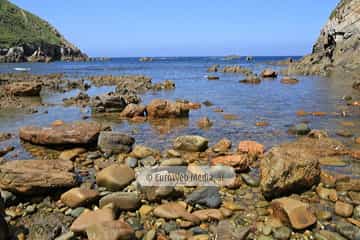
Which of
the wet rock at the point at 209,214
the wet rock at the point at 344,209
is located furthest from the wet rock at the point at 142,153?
the wet rock at the point at 344,209

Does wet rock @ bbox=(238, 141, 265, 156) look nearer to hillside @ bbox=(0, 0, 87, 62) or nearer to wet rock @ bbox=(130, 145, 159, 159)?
wet rock @ bbox=(130, 145, 159, 159)

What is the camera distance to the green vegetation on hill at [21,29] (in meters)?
125

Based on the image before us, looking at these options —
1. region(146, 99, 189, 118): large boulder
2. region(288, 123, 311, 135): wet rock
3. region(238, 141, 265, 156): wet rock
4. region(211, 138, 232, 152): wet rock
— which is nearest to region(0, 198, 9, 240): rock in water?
region(211, 138, 232, 152): wet rock

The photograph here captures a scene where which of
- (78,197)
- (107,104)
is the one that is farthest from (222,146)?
(107,104)

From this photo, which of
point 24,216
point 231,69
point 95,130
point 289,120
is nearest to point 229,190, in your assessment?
point 24,216

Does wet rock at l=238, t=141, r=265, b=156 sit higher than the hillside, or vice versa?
the hillside

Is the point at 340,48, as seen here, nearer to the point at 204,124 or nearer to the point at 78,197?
the point at 204,124

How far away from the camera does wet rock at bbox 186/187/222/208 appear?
666 centimetres

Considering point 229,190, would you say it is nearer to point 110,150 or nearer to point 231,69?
point 110,150

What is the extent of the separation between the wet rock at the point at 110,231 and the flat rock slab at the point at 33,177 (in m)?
2.17

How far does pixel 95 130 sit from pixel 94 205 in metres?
4.55

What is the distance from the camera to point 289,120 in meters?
15.5

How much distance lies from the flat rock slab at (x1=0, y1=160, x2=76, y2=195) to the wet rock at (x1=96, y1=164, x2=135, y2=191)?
61 cm

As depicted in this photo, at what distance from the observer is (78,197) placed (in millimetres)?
6688
